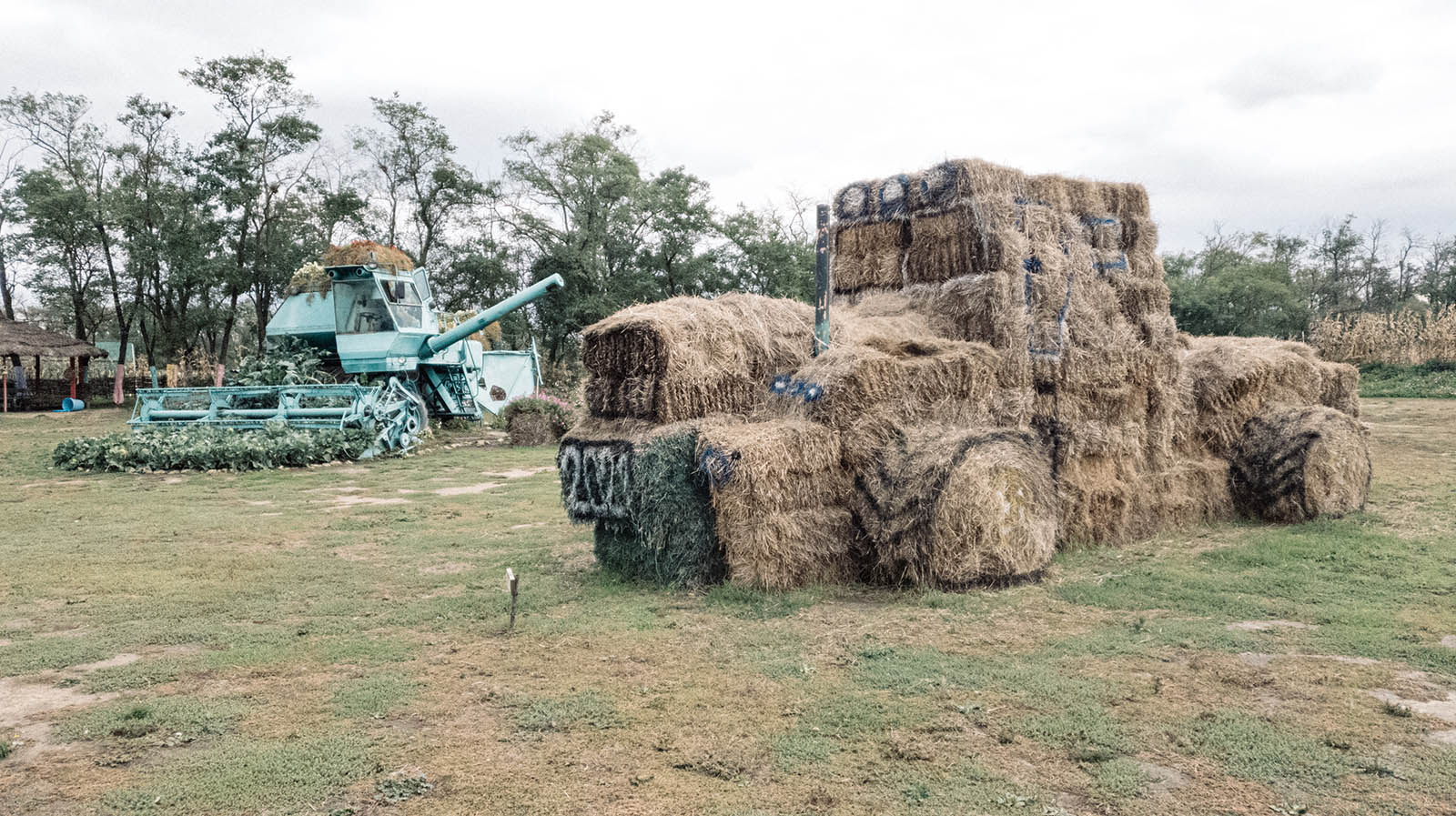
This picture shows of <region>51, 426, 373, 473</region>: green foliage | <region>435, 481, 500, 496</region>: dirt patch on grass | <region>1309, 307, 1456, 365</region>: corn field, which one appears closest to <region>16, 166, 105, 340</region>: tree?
<region>51, 426, 373, 473</region>: green foliage

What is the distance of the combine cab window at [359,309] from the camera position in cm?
2023

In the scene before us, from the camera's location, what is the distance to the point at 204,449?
1568cm

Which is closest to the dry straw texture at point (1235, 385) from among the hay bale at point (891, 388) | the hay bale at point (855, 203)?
the hay bale at point (891, 388)

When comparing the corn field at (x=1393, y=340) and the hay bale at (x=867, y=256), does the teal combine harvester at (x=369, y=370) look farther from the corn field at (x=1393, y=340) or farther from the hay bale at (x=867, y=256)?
the corn field at (x=1393, y=340)

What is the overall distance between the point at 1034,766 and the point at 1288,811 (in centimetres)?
93

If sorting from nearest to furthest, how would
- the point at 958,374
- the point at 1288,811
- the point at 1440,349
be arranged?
1. the point at 1288,811
2. the point at 958,374
3. the point at 1440,349

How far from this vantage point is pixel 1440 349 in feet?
88.2

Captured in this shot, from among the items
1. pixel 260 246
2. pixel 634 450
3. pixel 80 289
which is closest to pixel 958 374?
pixel 634 450

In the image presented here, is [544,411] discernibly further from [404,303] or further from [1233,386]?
[1233,386]

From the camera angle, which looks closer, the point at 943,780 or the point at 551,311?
the point at 943,780

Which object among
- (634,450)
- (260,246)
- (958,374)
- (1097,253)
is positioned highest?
(260,246)

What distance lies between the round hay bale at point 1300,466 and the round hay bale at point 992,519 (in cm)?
394

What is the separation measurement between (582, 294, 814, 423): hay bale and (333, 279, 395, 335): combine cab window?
46.1 ft

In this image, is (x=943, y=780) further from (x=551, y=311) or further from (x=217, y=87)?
(x=217, y=87)
